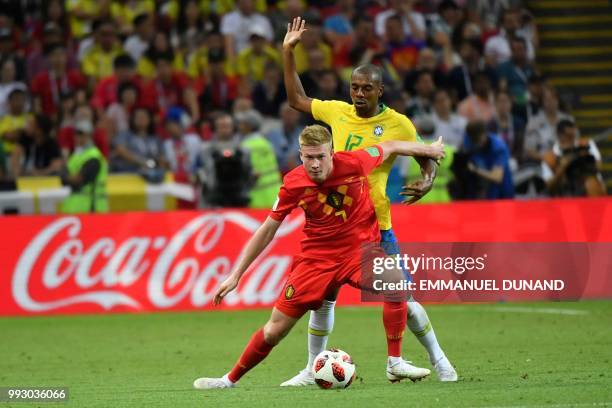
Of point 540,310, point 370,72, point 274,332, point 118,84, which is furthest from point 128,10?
point 274,332

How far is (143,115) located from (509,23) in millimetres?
6619

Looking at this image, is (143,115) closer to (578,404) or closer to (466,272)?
(466,272)

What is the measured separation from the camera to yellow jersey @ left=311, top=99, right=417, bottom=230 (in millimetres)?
9203

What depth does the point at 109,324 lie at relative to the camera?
14836 millimetres

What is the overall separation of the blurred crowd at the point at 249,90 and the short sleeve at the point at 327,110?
7303mm

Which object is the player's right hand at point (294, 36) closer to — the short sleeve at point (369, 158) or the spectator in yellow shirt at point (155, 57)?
the short sleeve at point (369, 158)

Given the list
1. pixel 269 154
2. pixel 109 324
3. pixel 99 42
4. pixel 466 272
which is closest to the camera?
pixel 466 272

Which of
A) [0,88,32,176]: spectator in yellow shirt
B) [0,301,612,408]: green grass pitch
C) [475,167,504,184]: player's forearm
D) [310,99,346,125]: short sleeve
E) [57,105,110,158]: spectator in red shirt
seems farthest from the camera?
[57,105,110,158]: spectator in red shirt

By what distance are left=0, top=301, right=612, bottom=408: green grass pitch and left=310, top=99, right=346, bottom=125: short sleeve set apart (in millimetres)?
1984

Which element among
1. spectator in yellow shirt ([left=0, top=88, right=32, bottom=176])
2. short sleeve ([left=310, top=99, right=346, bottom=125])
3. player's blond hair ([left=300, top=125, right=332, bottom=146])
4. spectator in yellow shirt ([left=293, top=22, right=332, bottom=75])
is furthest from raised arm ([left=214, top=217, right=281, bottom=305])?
spectator in yellow shirt ([left=293, top=22, right=332, bottom=75])

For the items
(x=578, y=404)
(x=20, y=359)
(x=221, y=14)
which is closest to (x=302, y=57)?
(x=221, y=14)

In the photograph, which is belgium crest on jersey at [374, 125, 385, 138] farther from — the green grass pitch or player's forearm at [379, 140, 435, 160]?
the green grass pitch

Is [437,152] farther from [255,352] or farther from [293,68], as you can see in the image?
[255,352]

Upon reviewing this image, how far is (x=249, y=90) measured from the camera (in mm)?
19359
